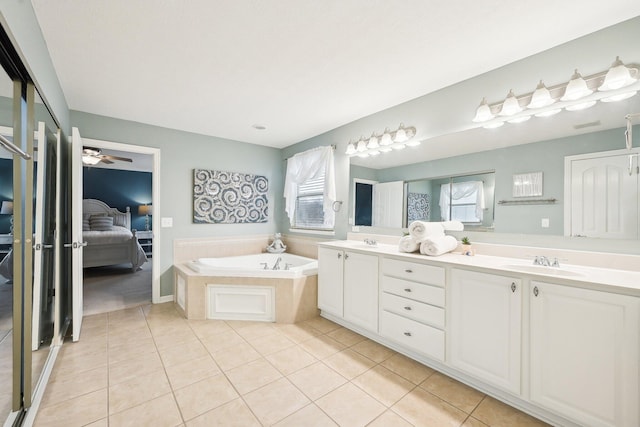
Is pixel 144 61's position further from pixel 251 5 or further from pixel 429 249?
pixel 429 249

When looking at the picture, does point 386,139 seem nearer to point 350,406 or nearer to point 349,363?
point 349,363

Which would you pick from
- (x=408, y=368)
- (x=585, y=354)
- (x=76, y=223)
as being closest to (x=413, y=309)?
(x=408, y=368)

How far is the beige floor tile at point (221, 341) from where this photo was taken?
7.83 ft

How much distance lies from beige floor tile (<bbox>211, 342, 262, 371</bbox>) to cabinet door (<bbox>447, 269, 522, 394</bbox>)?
1.51 metres

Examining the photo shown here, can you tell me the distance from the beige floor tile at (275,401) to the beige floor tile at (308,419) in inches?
1.4

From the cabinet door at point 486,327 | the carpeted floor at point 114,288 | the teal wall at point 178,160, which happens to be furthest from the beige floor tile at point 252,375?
the carpeted floor at point 114,288

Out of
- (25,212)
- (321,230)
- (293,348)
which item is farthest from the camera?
(321,230)

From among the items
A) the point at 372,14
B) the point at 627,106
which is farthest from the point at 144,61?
the point at 627,106

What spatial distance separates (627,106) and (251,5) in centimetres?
225

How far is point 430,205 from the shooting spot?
2588 mm

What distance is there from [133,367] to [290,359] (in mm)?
1160

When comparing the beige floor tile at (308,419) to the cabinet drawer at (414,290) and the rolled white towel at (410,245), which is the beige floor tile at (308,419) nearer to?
the cabinet drawer at (414,290)

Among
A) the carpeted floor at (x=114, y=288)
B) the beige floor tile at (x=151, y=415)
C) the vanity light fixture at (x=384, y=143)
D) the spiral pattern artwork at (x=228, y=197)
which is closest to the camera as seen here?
the beige floor tile at (x=151, y=415)

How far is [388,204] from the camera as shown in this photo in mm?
2955
